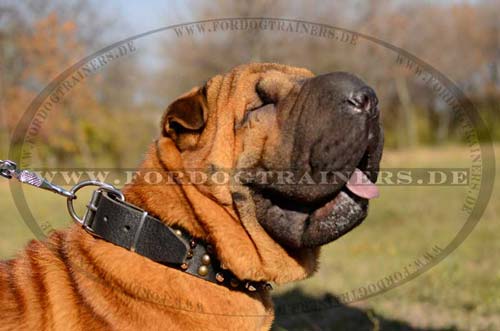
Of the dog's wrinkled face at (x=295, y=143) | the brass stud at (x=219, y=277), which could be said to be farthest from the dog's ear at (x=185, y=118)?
the brass stud at (x=219, y=277)

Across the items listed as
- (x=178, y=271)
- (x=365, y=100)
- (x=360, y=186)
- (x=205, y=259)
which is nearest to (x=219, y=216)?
(x=205, y=259)

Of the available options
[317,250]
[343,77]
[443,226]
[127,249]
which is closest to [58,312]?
[127,249]

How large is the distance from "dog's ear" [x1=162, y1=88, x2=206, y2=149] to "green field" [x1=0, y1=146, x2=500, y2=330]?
275cm

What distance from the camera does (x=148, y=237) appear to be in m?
3.14

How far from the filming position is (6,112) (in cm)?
2838

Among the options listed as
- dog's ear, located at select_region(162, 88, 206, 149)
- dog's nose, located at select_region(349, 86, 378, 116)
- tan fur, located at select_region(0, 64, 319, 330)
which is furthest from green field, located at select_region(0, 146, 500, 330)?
dog's ear, located at select_region(162, 88, 206, 149)

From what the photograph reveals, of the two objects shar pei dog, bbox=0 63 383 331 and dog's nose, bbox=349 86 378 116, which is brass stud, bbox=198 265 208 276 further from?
dog's nose, bbox=349 86 378 116

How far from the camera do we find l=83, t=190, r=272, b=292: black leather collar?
3131 mm

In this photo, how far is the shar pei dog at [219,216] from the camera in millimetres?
3059

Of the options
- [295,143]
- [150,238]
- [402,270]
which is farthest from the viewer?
[402,270]

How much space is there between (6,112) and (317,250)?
90.9 ft

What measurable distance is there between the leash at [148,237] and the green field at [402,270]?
2506 millimetres

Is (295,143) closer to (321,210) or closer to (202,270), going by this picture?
(321,210)

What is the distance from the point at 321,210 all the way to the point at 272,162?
0.41 m
